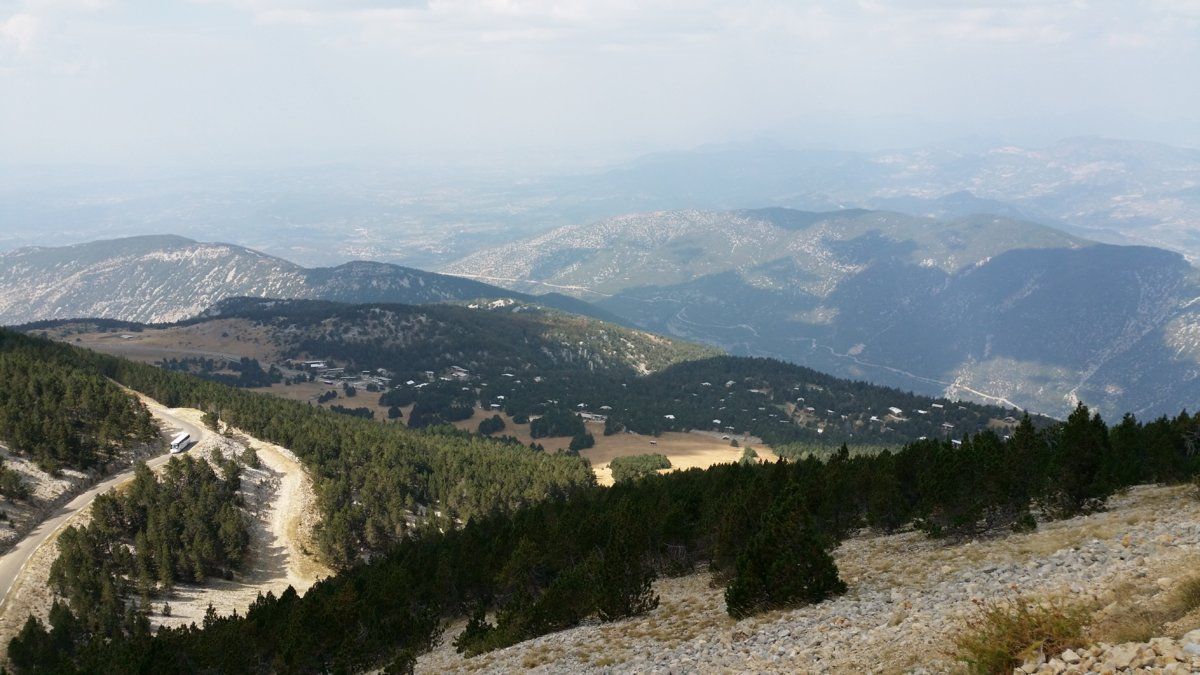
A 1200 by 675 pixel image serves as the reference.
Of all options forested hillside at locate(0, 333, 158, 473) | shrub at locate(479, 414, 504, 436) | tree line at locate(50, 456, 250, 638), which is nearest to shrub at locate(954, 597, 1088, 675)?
tree line at locate(50, 456, 250, 638)

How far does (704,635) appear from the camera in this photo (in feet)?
84.4

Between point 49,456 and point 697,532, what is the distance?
69789mm

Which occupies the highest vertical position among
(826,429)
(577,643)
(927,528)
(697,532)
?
(927,528)

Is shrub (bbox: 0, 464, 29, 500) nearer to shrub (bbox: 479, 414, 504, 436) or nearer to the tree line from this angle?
the tree line

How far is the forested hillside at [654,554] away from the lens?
32.1 meters

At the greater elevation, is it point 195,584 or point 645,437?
point 195,584

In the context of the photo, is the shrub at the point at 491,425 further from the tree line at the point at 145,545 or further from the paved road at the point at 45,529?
the tree line at the point at 145,545

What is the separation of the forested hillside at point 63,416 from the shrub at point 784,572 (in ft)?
257

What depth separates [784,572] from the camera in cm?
2689

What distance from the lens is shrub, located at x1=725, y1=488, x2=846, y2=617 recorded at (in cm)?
2662

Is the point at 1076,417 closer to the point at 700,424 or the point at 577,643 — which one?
the point at 577,643

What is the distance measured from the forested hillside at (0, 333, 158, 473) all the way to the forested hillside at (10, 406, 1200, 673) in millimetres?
33567

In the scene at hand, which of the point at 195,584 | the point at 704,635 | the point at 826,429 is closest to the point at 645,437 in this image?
the point at 826,429

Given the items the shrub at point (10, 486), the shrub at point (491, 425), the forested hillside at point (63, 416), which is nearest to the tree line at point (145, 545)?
the shrub at point (10, 486)
